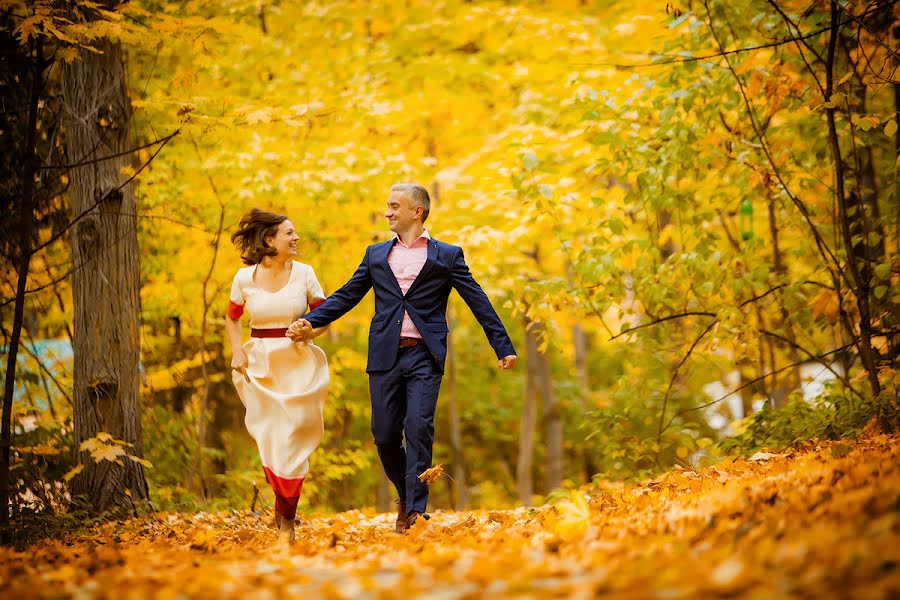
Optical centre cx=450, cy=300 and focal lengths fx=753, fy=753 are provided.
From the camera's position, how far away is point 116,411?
5809 mm

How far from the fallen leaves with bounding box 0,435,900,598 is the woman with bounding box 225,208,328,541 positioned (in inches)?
20.6

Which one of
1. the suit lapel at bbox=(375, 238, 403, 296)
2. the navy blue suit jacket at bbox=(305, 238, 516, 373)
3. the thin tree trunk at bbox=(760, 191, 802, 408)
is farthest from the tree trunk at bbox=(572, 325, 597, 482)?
the suit lapel at bbox=(375, 238, 403, 296)

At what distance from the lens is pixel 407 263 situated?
500 cm

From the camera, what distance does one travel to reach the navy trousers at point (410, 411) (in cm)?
474

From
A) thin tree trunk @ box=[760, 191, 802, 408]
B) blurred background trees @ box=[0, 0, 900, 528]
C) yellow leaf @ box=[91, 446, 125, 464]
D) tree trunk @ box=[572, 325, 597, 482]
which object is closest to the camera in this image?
yellow leaf @ box=[91, 446, 125, 464]

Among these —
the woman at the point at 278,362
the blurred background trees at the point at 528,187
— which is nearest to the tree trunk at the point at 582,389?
the blurred background trees at the point at 528,187

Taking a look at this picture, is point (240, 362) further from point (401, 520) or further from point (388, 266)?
point (401, 520)

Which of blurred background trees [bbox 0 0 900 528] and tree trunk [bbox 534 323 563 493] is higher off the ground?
blurred background trees [bbox 0 0 900 528]

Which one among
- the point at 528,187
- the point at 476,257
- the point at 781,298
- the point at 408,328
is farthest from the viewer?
the point at 476,257

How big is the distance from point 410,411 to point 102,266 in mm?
2876

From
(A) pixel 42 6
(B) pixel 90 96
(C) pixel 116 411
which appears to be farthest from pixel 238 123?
(C) pixel 116 411

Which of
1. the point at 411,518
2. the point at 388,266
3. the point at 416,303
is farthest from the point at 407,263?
the point at 411,518

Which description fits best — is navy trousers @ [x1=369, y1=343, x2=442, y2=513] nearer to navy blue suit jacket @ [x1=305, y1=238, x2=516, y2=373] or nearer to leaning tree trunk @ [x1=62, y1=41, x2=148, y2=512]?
navy blue suit jacket @ [x1=305, y1=238, x2=516, y2=373]

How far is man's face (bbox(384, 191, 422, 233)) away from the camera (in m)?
5.00
